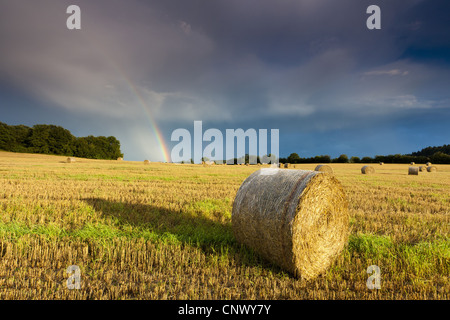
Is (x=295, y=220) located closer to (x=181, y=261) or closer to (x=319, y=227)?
(x=319, y=227)

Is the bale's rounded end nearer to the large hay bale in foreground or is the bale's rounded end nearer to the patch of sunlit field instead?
the large hay bale in foreground

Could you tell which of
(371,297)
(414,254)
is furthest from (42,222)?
(414,254)

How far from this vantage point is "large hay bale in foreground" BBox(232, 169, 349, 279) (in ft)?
13.6

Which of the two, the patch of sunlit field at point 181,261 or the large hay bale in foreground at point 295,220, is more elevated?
the large hay bale in foreground at point 295,220

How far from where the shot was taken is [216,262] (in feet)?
13.7

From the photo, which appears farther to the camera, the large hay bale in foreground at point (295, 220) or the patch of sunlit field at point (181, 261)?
the large hay bale in foreground at point (295, 220)

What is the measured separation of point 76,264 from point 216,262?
7.74 ft

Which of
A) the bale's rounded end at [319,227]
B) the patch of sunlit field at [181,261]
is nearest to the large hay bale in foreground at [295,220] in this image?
the bale's rounded end at [319,227]

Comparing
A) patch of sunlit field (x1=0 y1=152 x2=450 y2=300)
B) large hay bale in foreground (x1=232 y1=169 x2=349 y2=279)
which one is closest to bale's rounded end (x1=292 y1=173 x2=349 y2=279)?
large hay bale in foreground (x1=232 y1=169 x2=349 y2=279)

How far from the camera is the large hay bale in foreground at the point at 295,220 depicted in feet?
13.6

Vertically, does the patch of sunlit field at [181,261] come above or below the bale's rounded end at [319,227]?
below

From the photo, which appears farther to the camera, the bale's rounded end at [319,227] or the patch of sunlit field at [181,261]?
the bale's rounded end at [319,227]

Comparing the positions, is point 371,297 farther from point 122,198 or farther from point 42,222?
point 122,198

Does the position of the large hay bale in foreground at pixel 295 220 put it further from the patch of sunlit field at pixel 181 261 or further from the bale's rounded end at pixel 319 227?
the patch of sunlit field at pixel 181 261
